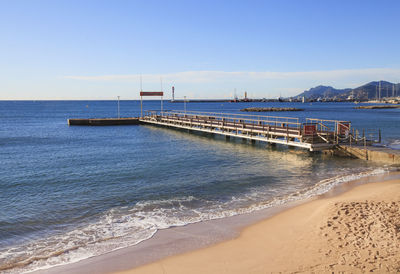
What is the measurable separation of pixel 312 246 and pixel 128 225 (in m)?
5.85

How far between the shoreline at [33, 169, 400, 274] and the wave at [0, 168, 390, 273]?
1.05 feet

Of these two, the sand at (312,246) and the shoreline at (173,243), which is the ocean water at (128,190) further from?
the sand at (312,246)

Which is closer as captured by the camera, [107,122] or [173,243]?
[173,243]

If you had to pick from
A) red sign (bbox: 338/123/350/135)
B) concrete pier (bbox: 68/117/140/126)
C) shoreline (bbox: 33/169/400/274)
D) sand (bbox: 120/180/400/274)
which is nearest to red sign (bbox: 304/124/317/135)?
red sign (bbox: 338/123/350/135)

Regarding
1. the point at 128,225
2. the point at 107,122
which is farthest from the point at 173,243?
the point at 107,122

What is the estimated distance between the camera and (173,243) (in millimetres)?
9055

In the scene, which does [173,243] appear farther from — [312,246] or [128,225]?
[312,246]

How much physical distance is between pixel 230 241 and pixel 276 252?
1418 millimetres

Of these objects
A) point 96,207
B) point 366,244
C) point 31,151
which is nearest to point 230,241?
point 366,244

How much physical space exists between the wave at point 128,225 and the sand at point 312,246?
1.87m

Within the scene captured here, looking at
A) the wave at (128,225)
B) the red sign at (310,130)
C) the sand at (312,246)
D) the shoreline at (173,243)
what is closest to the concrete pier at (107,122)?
the red sign at (310,130)

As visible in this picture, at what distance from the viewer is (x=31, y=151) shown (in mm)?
29141

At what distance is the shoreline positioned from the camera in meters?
7.81

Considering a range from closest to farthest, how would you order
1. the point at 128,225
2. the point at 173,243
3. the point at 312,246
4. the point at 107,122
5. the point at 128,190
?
1. the point at 312,246
2. the point at 173,243
3. the point at 128,225
4. the point at 128,190
5. the point at 107,122
